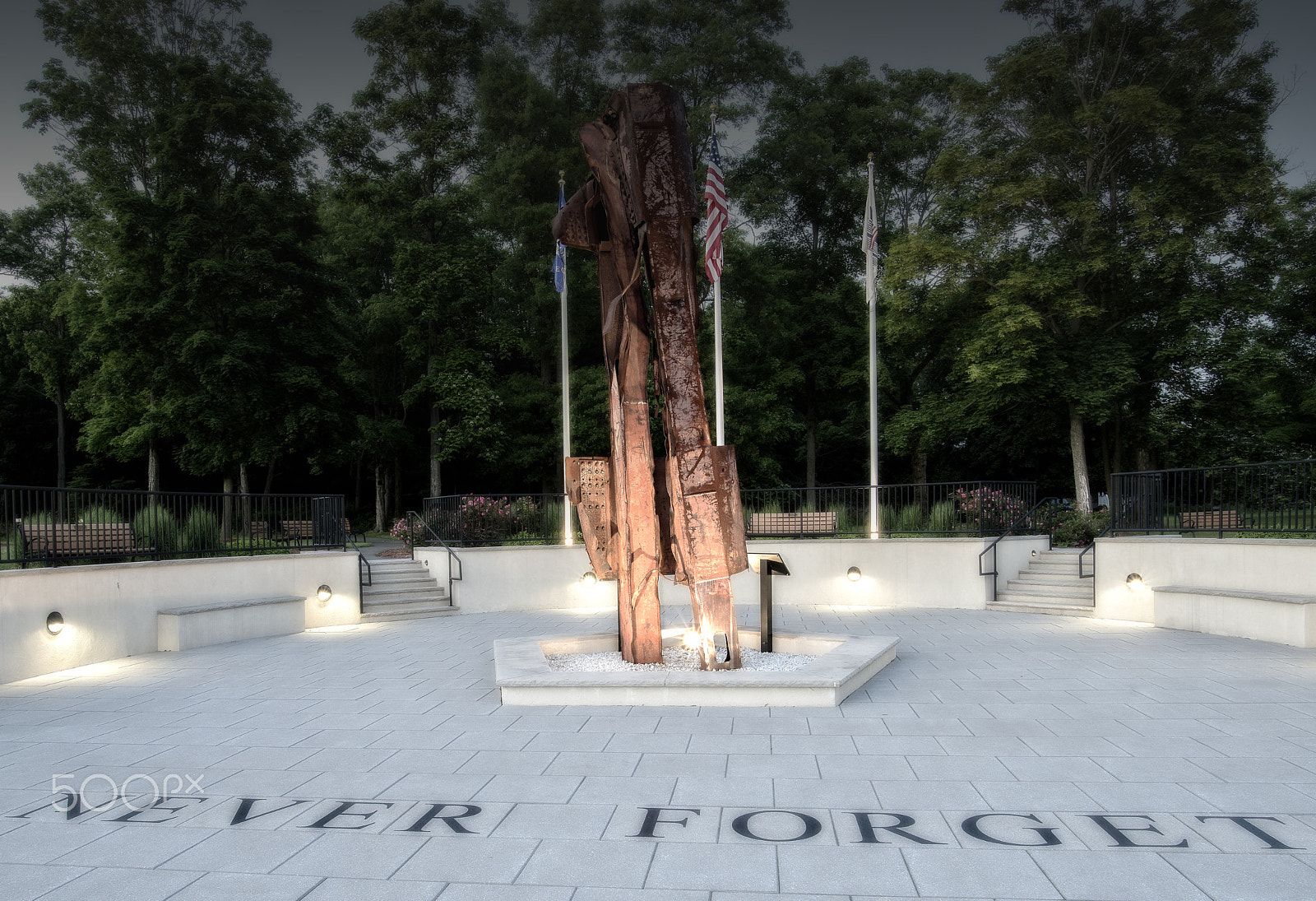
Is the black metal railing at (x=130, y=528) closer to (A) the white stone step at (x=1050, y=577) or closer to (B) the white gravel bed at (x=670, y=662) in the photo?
(B) the white gravel bed at (x=670, y=662)

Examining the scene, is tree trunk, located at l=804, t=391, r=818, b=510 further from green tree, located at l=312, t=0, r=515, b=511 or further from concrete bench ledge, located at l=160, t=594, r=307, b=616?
concrete bench ledge, located at l=160, t=594, r=307, b=616

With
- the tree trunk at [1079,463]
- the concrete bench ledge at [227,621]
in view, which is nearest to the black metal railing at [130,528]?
the concrete bench ledge at [227,621]

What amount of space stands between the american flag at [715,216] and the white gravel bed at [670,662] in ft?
20.0

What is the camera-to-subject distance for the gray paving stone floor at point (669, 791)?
369cm

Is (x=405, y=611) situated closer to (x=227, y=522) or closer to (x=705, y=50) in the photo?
(x=227, y=522)

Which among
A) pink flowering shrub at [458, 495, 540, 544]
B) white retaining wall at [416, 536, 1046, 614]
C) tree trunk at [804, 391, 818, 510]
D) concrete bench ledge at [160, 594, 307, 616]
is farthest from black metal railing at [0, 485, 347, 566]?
tree trunk at [804, 391, 818, 510]

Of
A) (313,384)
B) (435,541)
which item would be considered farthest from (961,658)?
(313,384)

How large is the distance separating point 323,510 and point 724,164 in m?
18.3

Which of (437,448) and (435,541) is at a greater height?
(437,448)

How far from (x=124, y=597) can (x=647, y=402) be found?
7.31 meters

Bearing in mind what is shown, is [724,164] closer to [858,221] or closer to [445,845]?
[858,221]

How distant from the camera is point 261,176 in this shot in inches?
961

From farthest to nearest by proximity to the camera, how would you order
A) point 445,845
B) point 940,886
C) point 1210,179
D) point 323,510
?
1. point 1210,179
2. point 323,510
3. point 445,845
4. point 940,886

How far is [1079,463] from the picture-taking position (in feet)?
70.0
